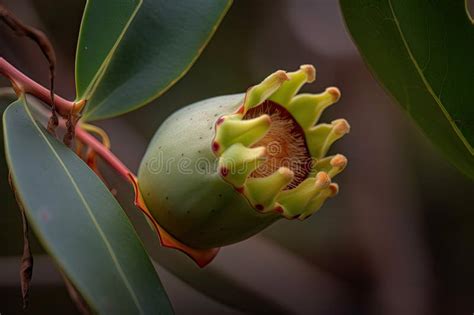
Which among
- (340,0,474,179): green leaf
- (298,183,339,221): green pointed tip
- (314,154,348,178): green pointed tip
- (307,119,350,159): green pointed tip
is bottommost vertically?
(298,183,339,221): green pointed tip

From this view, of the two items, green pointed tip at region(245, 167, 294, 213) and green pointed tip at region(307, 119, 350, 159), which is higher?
green pointed tip at region(307, 119, 350, 159)

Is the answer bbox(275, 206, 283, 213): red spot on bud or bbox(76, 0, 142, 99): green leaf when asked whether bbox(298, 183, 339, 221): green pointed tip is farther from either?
bbox(76, 0, 142, 99): green leaf

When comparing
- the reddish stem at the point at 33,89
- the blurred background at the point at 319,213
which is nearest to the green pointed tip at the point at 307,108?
the reddish stem at the point at 33,89

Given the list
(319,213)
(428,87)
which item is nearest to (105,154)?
(428,87)

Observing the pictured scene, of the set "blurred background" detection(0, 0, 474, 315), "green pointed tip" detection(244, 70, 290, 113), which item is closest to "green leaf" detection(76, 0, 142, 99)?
"green pointed tip" detection(244, 70, 290, 113)

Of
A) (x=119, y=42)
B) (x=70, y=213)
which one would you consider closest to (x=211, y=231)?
(x=70, y=213)

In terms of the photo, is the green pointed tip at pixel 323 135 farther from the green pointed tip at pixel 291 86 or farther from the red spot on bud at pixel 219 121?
the red spot on bud at pixel 219 121
